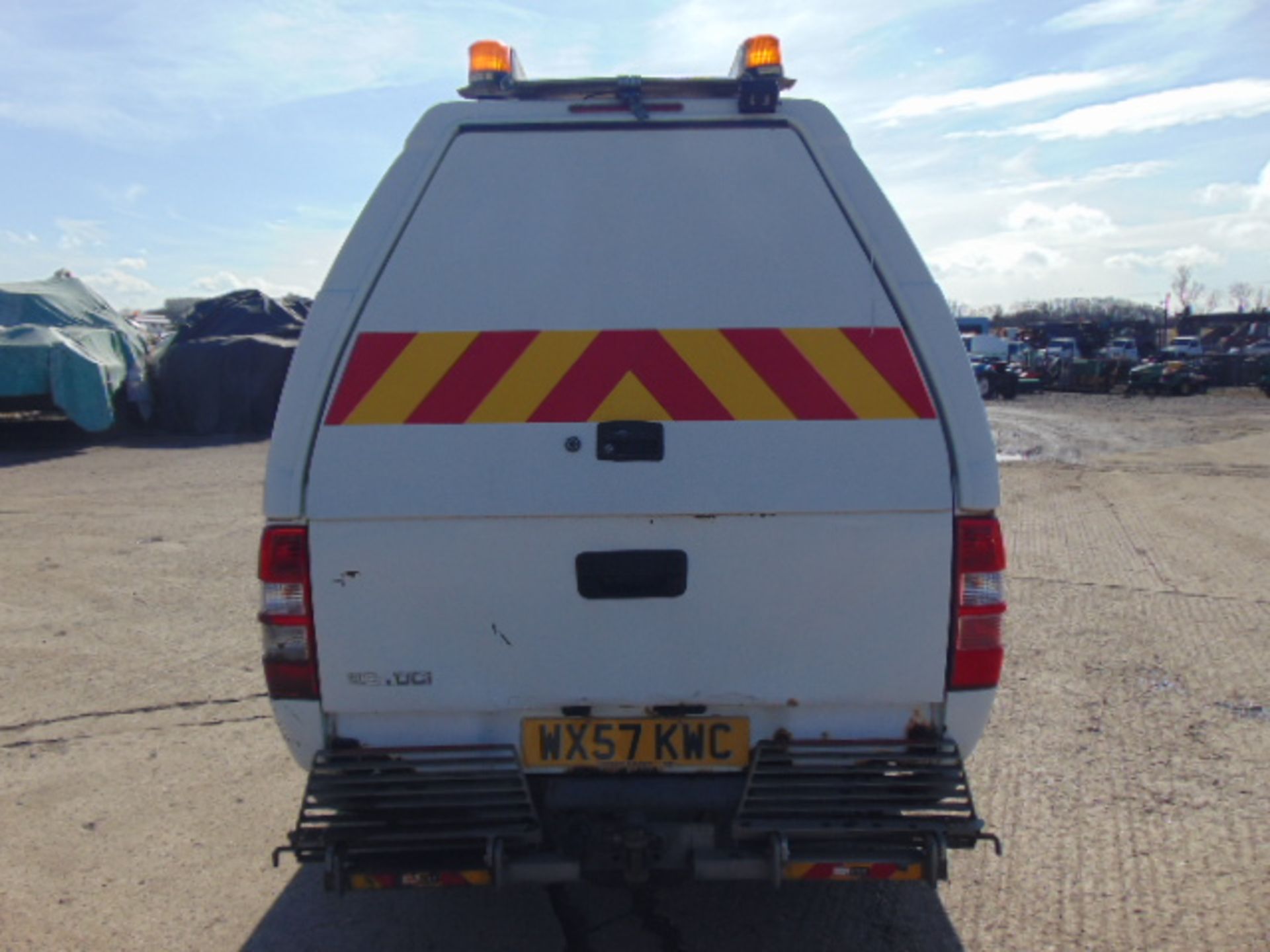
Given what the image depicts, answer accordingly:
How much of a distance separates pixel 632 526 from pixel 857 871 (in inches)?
44.2

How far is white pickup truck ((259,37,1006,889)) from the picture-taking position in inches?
110

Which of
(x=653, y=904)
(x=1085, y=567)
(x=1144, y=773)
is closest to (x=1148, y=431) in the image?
(x=1085, y=567)

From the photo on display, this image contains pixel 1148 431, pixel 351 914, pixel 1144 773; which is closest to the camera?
pixel 351 914

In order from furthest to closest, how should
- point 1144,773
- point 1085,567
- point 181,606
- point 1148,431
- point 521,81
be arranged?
point 1148,431 → point 1085,567 → point 181,606 → point 1144,773 → point 521,81

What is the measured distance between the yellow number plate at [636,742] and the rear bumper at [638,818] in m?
0.06

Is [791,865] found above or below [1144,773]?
above

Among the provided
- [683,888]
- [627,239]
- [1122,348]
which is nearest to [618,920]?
[683,888]

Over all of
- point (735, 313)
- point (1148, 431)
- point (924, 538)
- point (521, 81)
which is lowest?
point (1148, 431)

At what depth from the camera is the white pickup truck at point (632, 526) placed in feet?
9.13

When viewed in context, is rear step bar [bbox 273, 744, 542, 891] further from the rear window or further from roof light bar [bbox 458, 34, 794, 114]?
roof light bar [bbox 458, 34, 794, 114]

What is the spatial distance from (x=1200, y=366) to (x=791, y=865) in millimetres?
45061

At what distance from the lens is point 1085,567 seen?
8695 mm

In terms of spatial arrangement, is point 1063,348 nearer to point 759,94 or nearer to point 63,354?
point 63,354

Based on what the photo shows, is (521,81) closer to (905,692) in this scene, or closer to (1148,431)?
(905,692)
